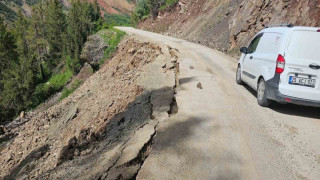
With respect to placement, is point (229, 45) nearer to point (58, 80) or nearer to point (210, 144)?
point (210, 144)

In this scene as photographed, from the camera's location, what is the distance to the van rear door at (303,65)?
6438mm

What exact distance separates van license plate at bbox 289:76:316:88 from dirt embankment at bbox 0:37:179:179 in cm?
304

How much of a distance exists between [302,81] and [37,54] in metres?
56.2

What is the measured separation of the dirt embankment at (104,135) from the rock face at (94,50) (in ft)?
40.3

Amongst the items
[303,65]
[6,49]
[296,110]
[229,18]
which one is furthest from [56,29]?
[303,65]

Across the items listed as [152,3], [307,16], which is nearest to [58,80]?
[152,3]

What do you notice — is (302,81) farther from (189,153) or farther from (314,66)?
(189,153)

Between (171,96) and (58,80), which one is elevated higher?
(171,96)

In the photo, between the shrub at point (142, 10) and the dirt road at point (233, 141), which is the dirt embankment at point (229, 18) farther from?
the shrub at point (142, 10)

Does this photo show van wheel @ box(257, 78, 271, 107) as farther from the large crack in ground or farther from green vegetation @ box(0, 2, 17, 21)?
green vegetation @ box(0, 2, 17, 21)

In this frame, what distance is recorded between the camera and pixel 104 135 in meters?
7.18

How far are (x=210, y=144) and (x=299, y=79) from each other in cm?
298

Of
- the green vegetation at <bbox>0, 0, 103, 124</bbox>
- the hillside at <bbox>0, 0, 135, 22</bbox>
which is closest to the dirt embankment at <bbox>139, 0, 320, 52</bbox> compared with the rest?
the green vegetation at <bbox>0, 0, 103, 124</bbox>

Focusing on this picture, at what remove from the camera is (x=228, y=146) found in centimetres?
532
